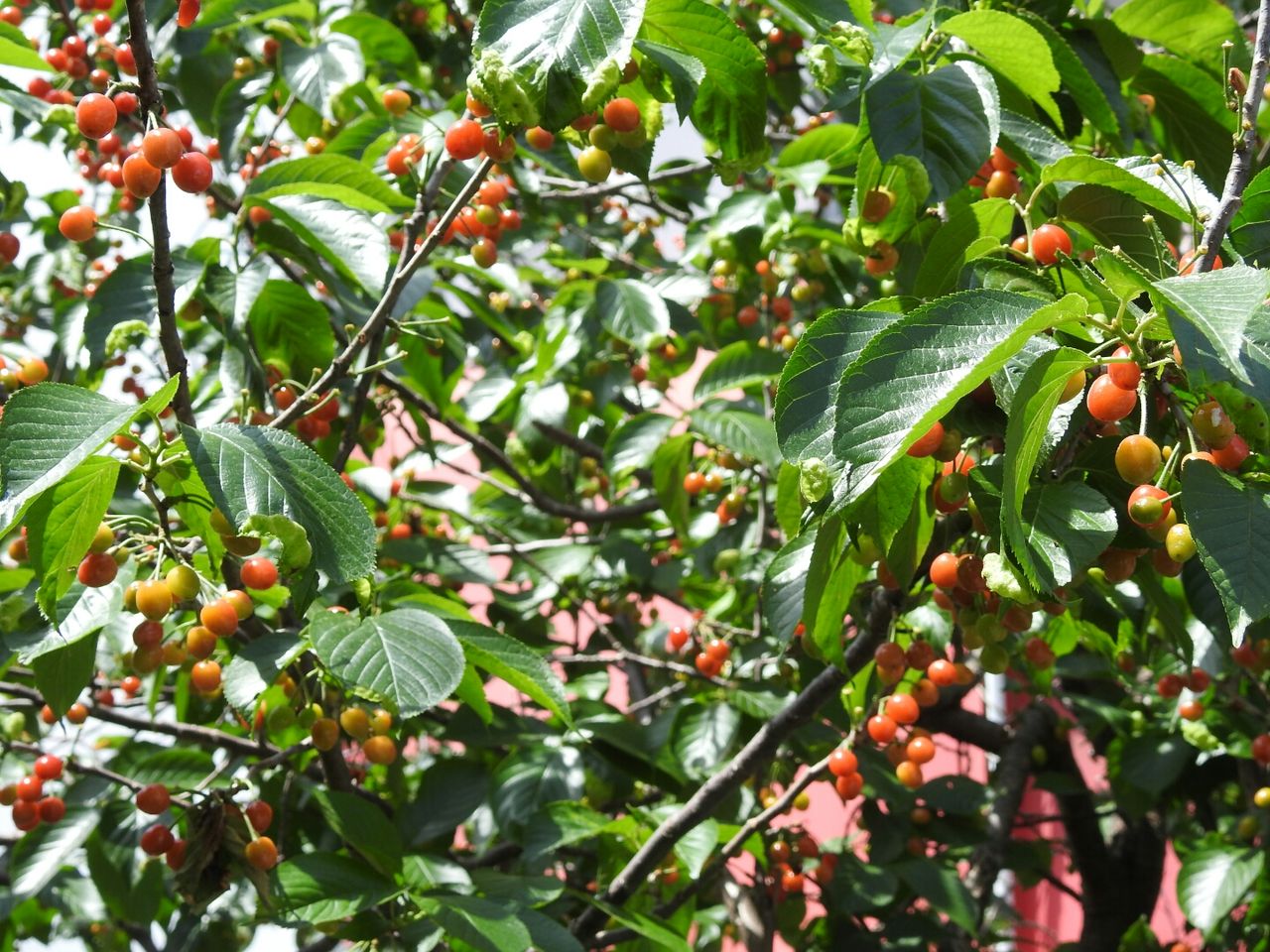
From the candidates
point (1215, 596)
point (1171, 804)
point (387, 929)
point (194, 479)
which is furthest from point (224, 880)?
point (1171, 804)

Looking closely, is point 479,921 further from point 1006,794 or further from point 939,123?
point 1006,794

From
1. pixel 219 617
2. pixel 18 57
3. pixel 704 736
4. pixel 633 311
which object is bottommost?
pixel 704 736

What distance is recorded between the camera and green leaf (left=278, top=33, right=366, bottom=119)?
2.18 metres

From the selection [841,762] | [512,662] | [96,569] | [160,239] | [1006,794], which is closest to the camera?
[160,239]

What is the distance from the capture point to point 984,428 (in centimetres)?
113

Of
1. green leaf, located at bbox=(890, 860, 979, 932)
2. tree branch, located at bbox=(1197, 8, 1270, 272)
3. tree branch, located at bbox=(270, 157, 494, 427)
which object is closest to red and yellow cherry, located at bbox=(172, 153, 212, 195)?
tree branch, located at bbox=(270, 157, 494, 427)

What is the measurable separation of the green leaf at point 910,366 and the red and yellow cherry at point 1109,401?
0.08 metres

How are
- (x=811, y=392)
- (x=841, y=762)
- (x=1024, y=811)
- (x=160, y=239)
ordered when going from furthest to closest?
(x=1024, y=811), (x=841, y=762), (x=160, y=239), (x=811, y=392)

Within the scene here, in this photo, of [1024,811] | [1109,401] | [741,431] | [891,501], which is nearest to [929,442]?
[891,501]

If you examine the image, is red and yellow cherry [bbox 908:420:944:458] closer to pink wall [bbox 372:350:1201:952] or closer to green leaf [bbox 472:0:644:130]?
green leaf [bbox 472:0:644:130]

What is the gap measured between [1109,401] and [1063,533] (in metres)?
0.12

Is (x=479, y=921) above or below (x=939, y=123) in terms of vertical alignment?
below

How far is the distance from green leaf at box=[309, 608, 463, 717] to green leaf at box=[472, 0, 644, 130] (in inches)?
23.2

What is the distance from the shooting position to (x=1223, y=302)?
815mm
